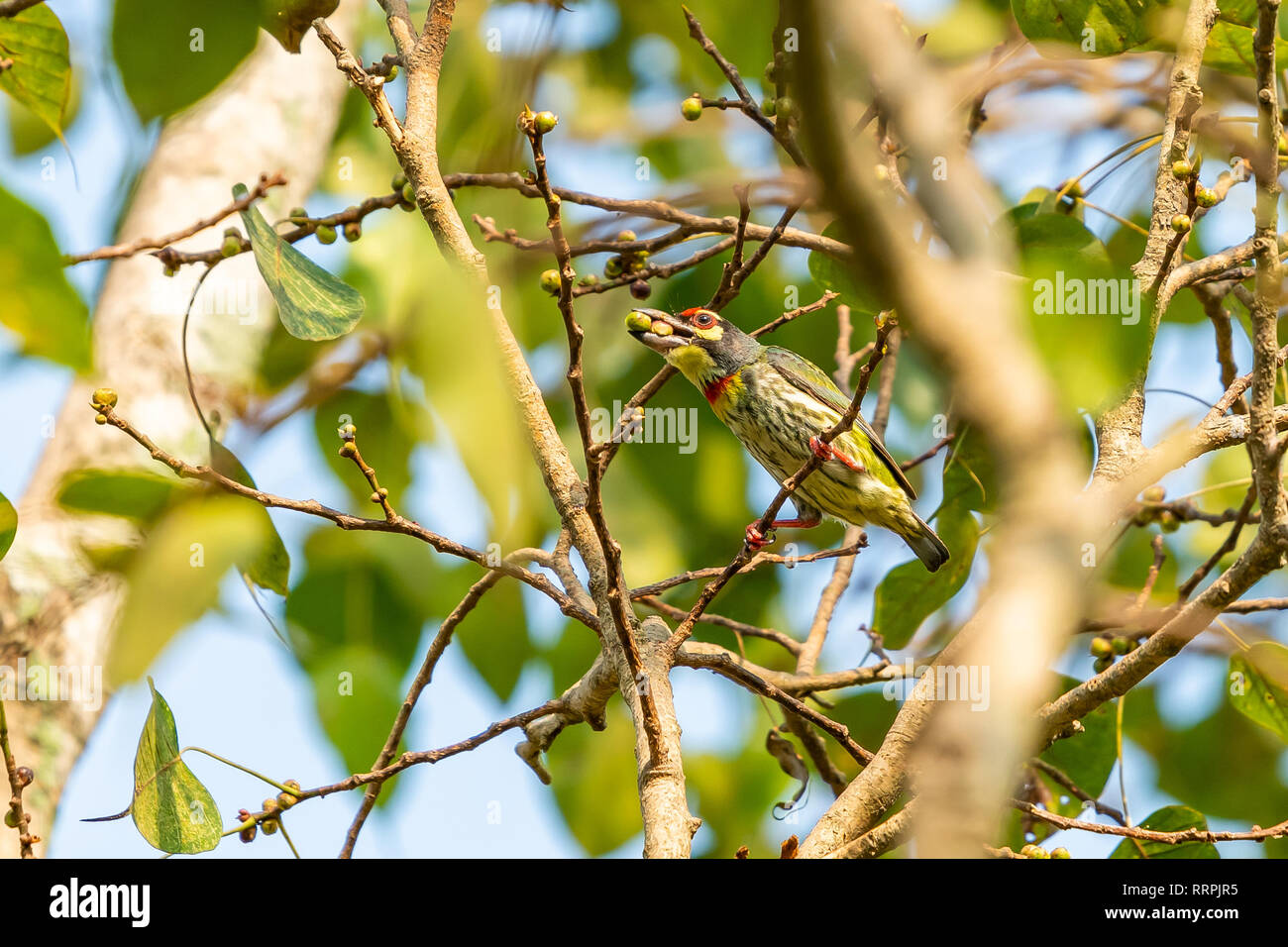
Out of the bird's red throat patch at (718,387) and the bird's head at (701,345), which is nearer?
the bird's head at (701,345)

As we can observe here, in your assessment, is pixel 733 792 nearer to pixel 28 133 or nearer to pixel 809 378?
pixel 809 378

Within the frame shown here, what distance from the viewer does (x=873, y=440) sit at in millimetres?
4480

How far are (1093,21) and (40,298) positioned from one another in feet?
8.84

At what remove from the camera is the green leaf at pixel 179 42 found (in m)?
2.71

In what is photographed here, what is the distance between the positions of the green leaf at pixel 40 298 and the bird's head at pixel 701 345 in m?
2.48

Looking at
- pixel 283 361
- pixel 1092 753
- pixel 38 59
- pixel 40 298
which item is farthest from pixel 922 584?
pixel 38 59

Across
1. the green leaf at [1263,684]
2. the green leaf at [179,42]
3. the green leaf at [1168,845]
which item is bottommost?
the green leaf at [1168,845]

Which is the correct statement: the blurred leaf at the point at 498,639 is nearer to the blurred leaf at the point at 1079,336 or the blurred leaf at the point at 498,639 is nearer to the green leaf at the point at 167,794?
the green leaf at the point at 167,794

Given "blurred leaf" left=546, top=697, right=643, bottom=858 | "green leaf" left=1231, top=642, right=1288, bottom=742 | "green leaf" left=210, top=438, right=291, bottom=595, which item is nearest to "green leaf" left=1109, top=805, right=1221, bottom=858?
"green leaf" left=1231, top=642, right=1288, bottom=742

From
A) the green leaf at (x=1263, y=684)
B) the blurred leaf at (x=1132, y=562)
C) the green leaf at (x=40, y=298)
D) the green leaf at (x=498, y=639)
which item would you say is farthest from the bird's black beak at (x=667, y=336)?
the green leaf at (x=40, y=298)

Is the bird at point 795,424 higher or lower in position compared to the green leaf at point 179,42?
lower

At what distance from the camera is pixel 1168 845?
124 inches
